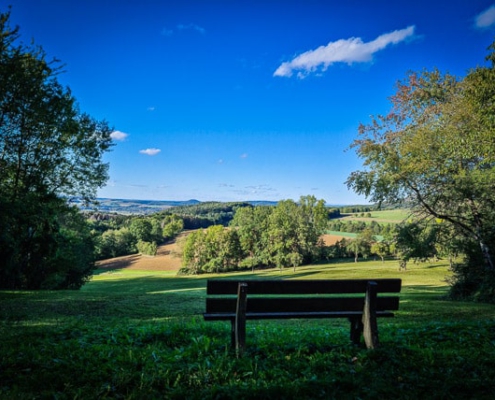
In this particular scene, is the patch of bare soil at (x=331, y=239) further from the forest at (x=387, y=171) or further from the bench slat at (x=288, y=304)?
the bench slat at (x=288, y=304)

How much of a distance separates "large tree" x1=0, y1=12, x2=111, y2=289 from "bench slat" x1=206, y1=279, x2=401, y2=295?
12.9 meters

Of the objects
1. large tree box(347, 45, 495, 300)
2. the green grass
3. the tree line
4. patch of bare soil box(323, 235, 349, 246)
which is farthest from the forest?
patch of bare soil box(323, 235, 349, 246)

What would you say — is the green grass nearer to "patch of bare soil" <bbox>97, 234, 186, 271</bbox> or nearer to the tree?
the tree

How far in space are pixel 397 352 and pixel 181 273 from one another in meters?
68.8

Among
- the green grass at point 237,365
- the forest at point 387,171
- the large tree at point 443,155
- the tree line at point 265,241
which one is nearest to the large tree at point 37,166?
the forest at point 387,171

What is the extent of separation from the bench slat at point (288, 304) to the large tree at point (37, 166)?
12880mm

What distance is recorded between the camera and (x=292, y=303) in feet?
16.3

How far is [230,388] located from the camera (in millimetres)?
3600

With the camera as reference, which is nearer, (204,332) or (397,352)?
(397,352)

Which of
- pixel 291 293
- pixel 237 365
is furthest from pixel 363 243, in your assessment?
pixel 237 365

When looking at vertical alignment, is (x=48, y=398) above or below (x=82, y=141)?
below

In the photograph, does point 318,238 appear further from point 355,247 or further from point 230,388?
point 230,388

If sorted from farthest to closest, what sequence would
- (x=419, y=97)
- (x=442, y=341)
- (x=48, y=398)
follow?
(x=419, y=97) < (x=442, y=341) < (x=48, y=398)

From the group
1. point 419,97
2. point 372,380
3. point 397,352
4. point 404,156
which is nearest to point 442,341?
point 397,352
